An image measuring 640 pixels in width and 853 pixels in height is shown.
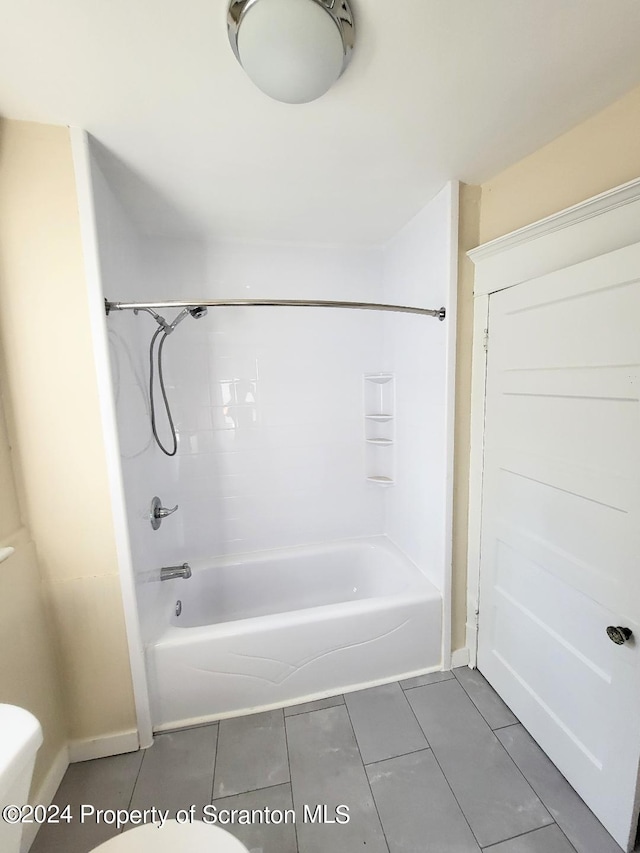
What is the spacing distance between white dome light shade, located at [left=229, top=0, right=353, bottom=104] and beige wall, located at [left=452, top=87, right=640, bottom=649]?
0.85 m

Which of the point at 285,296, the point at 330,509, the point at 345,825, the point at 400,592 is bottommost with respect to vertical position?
the point at 345,825

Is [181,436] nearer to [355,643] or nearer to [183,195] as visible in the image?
[183,195]

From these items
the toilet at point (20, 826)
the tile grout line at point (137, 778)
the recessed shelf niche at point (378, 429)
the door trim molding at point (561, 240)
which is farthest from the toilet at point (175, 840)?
the door trim molding at point (561, 240)

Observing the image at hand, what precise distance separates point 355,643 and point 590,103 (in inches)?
87.1

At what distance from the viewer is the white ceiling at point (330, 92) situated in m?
0.78

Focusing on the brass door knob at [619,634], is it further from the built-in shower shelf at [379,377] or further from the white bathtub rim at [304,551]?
the built-in shower shelf at [379,377]

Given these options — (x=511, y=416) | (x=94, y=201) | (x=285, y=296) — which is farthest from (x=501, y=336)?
(x=94, y=201)

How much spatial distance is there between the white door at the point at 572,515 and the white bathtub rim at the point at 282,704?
408 mm

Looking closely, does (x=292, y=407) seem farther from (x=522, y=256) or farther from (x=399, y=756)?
(x=399, y=756)

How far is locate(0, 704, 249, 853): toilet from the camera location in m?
0.60

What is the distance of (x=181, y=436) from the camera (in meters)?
2.06

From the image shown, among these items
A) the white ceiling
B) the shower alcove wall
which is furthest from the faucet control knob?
the white ceiling

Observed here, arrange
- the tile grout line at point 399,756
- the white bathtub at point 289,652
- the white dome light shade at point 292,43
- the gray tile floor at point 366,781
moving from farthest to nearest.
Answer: the white bathtub at point 289,652
the tile grout line at point 399,756
the gray tile floor at point 366,781
the white dome light shade at point 292,43

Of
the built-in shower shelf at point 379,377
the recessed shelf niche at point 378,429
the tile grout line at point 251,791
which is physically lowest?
the tile grout line at point 251,791
